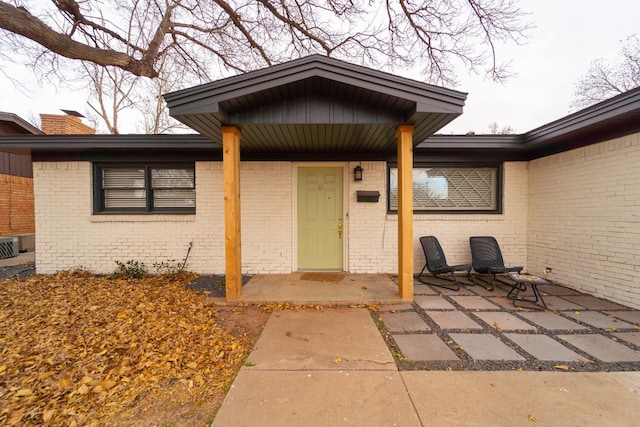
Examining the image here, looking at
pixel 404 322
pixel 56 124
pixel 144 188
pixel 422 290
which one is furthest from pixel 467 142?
pixel 56 124

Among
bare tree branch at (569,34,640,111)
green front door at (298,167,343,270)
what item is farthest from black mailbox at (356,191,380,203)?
bare tree branch at (569,34,640,111)

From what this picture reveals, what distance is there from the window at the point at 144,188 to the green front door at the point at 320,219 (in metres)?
2.37

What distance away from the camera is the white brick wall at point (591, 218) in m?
3.58

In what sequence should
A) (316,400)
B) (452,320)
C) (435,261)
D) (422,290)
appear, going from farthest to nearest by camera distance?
(435,261), (422,290), (452,320), (316,400)

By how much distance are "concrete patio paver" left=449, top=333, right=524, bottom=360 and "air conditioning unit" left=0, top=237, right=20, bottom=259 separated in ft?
36.2

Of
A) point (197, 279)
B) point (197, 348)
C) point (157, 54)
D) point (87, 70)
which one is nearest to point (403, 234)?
point (197, 348)

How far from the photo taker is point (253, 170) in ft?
17.1

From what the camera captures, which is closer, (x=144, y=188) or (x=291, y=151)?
(x=291, y=151)

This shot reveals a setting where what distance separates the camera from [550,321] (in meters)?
3.14

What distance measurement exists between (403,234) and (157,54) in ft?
21.8

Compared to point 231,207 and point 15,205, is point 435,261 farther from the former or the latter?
point 15,205

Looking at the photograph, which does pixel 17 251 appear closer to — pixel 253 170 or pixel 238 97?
pixel 253 170

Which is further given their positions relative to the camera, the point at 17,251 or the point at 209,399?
the point at 17,251

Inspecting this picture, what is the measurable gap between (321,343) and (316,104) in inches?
118
